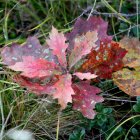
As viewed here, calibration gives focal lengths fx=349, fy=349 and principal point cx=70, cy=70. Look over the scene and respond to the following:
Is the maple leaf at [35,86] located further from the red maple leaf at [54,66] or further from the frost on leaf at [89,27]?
the frost on leaf at [89,27]

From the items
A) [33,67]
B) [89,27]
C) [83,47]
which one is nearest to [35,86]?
[33,67]

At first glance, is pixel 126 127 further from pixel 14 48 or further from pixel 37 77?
pixel 14 48

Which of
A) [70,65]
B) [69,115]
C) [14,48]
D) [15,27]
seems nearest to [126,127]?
[69,115]

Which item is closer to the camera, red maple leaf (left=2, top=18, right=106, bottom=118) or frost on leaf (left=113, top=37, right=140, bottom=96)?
red maple leaf (left=2, top=18, right=106, bottom=118)

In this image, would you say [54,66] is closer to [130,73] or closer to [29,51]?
[29,51]

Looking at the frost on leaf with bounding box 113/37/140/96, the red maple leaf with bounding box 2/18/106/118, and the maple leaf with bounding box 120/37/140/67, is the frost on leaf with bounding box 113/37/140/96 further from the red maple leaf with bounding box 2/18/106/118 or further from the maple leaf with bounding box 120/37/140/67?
the red maple leaf with bounding box 2/18/106/118

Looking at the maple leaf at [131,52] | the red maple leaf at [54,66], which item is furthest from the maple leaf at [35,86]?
the maple leaf at [131,52]

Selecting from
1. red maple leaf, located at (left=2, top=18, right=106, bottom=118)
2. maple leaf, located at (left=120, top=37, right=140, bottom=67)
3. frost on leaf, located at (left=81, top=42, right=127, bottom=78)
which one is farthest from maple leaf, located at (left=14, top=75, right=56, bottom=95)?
maple leaf, located at (left=120, top=37, right=140, bottom=67)
